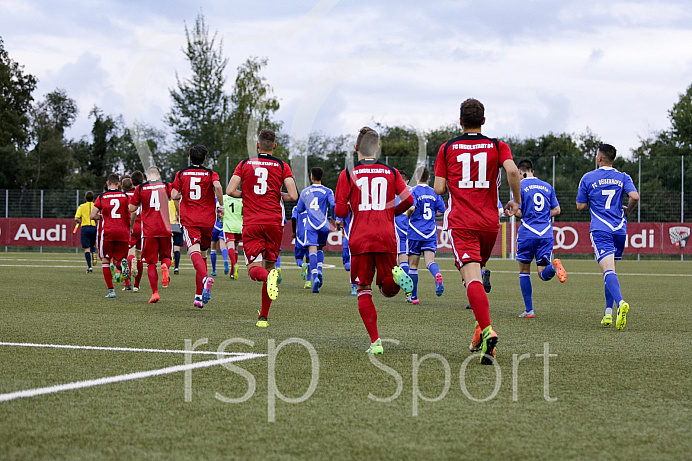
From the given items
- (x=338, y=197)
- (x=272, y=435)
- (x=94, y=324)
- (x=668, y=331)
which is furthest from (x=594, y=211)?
(x=272, y=435)

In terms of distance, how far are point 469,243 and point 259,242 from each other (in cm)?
300

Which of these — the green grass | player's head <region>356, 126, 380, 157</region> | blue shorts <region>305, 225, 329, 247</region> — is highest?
player's head <region>356, 126, 380, 157</region>

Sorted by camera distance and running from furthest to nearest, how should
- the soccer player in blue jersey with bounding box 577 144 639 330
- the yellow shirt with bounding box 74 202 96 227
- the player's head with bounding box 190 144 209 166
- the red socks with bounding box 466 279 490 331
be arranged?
the yellow shirt with bounding box 74 202 96 227 < the player's head with bounding box 190 144 209 166 < the soccer player in blue jersey with bounding box 577 144 639 330 < the red socks with bounding box 466 279 490 331

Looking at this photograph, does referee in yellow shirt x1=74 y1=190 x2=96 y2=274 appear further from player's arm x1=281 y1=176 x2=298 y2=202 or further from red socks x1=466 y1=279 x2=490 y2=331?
red socks x1=466 y1=279 x2=490 y2=331

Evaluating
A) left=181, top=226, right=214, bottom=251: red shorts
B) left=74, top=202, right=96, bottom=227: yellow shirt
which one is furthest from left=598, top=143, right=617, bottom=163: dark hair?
left=74, top=202, right=96, bottom=227: yellow shirt

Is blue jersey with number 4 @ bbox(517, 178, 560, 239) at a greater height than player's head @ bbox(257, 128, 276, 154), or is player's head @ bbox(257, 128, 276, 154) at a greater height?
player's head @ bbox(257, 128, 276, 154)

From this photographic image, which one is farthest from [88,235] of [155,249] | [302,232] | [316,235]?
[155,249]

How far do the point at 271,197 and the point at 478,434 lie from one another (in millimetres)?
5440

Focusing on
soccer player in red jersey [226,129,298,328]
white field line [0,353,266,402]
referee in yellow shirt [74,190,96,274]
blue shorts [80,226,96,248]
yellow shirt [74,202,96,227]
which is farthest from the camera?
blue shorts [80,226,96,248]

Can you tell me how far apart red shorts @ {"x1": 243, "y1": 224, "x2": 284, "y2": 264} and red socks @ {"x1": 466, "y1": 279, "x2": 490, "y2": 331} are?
9.85 feet

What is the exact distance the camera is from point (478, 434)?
366 centimetres

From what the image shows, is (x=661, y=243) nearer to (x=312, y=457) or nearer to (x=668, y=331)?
(x=668, y=331)

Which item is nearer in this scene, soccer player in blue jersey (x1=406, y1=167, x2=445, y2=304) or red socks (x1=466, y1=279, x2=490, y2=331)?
red socks (x1=466, y1=279, x2=490, y2=331)

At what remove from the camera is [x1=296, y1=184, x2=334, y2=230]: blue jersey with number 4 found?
1415 centimetres
